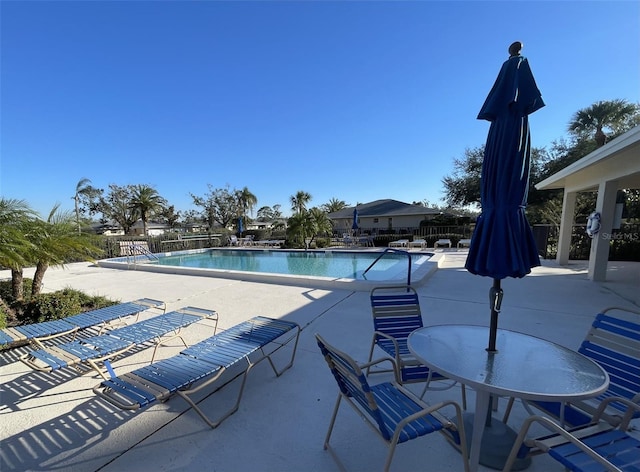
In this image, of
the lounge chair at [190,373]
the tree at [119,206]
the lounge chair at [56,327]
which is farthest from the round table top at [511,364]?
the tree at [119,206]

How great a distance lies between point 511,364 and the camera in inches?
68.1

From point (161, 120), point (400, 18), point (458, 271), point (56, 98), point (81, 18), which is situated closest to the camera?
point (81, 18)

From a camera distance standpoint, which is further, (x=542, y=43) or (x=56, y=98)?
(x=56, y=98)

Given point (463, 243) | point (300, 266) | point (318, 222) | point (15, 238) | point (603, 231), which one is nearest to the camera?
point (15, 238)

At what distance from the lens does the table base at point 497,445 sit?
1751 mm

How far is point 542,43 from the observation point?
578 cm

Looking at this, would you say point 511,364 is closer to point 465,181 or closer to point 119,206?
point 465,181

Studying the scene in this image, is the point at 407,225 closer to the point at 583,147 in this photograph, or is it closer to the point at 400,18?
the point at 583,147

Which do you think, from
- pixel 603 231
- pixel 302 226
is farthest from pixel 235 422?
pixel 302 226

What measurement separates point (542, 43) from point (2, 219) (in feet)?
35.3

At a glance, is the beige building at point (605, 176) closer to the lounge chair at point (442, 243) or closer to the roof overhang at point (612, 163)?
the roof overhang at point (612, 163)

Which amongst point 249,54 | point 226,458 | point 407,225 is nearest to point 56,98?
point 249,54

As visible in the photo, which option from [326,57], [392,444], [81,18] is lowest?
[392,444]

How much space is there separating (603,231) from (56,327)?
11165mm
